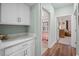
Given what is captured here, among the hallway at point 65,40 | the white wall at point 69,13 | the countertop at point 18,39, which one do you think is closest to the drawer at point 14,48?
the countertop at point 18,39

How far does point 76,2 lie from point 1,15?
115cm


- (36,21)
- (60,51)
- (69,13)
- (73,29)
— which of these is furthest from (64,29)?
(36,21)

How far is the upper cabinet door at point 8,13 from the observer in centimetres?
139

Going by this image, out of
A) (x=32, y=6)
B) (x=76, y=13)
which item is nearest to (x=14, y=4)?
(x=32, y=6)

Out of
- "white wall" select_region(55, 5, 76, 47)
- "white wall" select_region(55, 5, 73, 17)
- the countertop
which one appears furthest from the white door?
the countertop

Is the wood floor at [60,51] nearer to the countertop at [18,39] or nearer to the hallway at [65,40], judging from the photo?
the hallway at [65,40]

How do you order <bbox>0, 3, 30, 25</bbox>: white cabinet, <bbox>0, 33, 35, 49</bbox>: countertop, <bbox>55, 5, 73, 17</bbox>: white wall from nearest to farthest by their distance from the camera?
1. <bbox>0, 33, 35, 49</bbox>: countertop
2. <bbox>0, 3, 30, 25</bbox>: white cabinet
3. <bbox>55, 5, 73, 17</bbox>: white wall

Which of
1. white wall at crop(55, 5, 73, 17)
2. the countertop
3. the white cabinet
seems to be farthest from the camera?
white wall at crop(55, 5, 73, 17)

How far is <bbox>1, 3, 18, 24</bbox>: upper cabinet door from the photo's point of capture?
1395 mm

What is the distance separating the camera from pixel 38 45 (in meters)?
1.61

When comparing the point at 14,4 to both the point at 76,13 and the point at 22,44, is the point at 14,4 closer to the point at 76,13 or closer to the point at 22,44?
the point at 22,44

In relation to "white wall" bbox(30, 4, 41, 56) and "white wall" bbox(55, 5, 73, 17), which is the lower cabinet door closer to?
"white wall" bbox(30, 4, 41, 56)

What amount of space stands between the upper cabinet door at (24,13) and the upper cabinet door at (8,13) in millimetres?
77

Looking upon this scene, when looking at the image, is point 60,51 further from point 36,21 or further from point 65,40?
point 36,21
